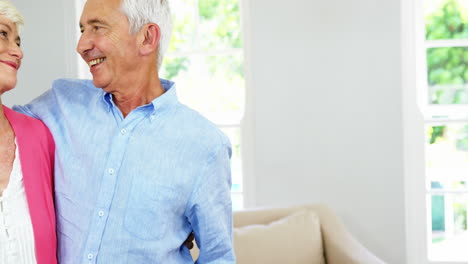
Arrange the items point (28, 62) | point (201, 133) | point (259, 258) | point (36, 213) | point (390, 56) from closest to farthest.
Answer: point (36, 213), point (201, 133), point (259, 258), point (390, 56), point (28, 62)

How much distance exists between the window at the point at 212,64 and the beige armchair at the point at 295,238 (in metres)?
0.60

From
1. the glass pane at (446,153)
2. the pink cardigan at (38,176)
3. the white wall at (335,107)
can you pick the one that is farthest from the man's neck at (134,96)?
the glass pane at (446,153)

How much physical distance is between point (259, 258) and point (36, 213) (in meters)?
1.64

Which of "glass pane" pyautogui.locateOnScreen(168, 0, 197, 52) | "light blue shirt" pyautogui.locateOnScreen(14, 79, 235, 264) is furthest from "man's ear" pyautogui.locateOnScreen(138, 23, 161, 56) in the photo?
"glass pane" pyautogui.locateOnScreen(168, 0, 197, 52)

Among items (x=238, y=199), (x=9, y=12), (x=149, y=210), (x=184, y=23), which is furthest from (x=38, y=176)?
(x=184, y=23)

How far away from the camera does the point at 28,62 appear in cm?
410

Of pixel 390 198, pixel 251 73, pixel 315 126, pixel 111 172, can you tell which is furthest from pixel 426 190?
pixel 111 172

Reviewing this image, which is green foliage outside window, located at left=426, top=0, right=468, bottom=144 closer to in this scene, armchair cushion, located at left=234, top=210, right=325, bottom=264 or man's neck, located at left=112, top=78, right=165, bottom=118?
armchair cushion, located at left=234, top=210, right=325, bottom=264

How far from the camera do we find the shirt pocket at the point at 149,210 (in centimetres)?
176

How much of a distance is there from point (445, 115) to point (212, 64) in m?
1.38

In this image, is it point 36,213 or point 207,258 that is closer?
point 36,213

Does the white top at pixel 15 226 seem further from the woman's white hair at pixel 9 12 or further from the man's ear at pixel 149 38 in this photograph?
the man's ear at pixel 149 38

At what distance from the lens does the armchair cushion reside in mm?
3172

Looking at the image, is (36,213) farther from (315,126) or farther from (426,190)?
(426,190)
